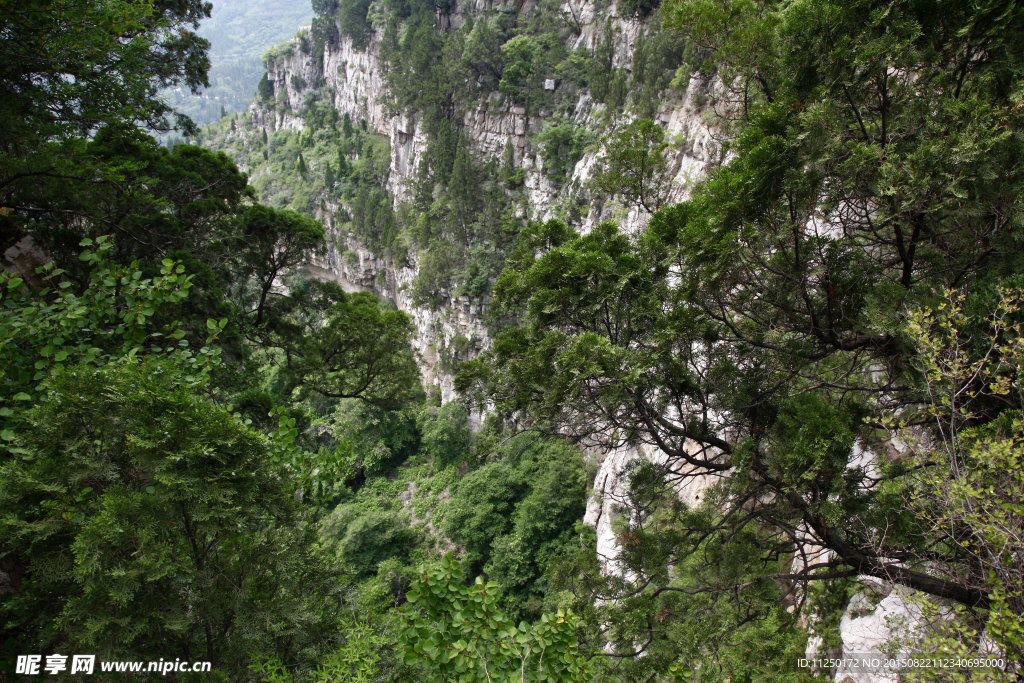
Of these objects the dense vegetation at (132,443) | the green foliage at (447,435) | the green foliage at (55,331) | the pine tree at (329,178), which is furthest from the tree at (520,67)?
the green foliage at (55,331)

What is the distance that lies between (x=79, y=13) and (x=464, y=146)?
108ft

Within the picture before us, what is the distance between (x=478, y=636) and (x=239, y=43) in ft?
690

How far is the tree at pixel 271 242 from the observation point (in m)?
7.69

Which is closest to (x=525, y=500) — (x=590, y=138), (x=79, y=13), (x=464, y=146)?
(x=79, y=13)

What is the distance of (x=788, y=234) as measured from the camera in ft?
12.2

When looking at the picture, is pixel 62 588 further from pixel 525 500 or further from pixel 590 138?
pixel 590 138

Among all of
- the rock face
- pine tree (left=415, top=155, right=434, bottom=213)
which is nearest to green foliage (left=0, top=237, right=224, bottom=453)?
the rock face

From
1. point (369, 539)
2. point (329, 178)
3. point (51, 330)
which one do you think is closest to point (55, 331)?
point (51, 330)

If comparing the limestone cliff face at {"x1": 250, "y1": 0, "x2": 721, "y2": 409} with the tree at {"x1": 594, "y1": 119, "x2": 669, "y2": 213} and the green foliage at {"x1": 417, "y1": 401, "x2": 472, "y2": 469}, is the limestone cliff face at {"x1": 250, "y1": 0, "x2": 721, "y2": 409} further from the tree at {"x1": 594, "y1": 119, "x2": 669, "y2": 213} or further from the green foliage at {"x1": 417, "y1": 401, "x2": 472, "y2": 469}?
the tree at {"x1": 594, "y1": 119, "x2": 669, "y2": 213}

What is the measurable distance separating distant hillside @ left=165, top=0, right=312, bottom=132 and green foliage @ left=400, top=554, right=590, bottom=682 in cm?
14476

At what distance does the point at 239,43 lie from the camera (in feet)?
533

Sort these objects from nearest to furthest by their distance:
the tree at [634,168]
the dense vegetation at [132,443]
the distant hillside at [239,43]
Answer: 1. the dense vegetation at [132,443]
2. the tree at [634,168]
3. the distant hillside at [239,43]

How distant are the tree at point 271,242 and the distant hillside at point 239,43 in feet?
451

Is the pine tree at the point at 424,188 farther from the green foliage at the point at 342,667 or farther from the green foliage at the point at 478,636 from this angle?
the green foliage at the point at 478,636
